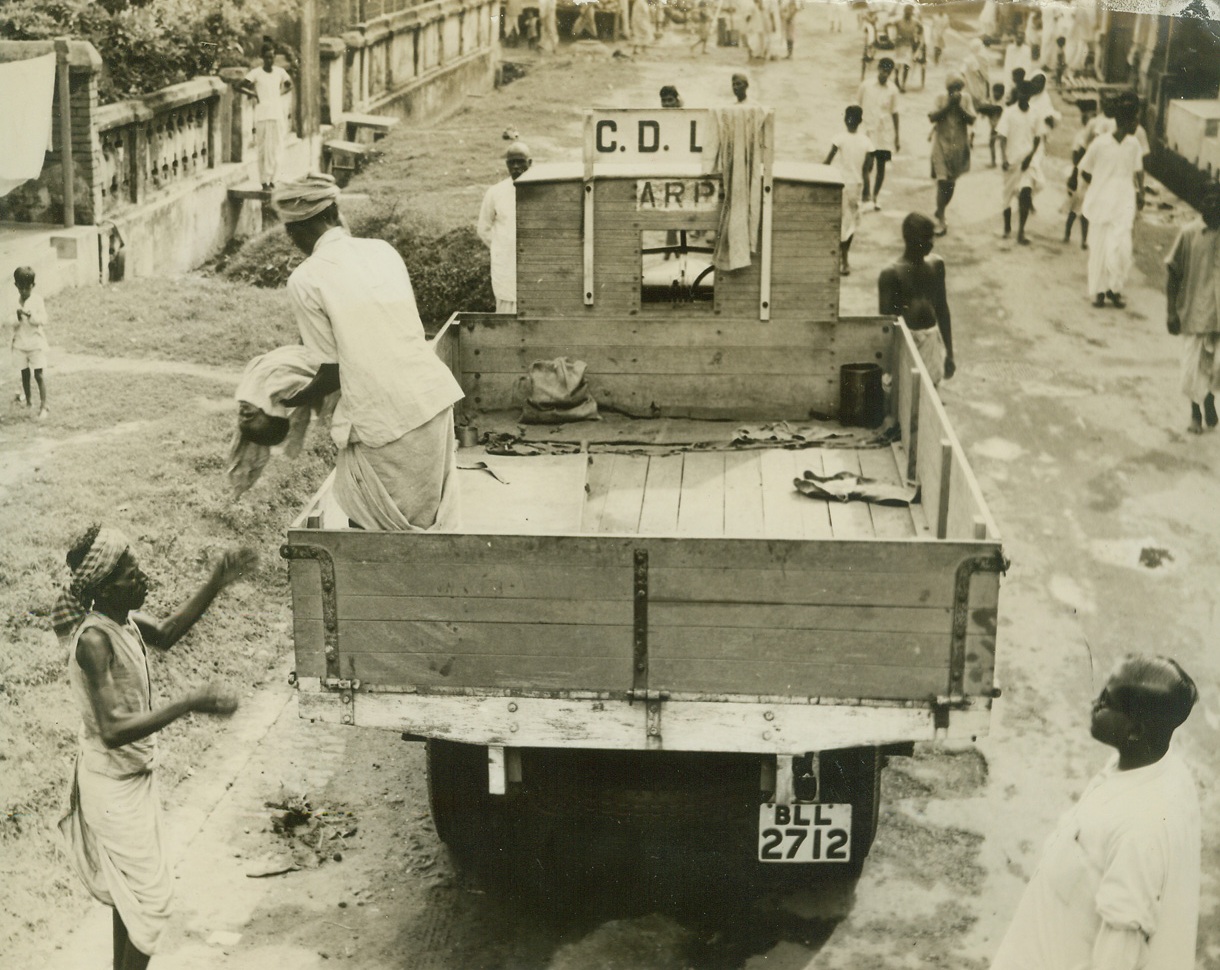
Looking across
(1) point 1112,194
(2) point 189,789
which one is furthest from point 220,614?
(1) point 1112,194

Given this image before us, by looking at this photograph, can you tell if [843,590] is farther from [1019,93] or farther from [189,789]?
[1019,93]

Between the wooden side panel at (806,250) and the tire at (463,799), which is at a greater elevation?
the wooden side panel at (806,250)

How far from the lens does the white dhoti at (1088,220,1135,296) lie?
9.84 m

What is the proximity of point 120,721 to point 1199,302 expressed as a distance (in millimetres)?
5758

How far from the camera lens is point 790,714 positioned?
416cm

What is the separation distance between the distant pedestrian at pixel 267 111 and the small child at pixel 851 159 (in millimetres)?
4341

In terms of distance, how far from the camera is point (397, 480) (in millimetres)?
4789

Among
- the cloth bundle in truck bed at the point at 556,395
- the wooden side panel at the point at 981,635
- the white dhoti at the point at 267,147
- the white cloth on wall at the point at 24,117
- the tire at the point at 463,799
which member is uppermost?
the white cloth on wall at the point at 24,117

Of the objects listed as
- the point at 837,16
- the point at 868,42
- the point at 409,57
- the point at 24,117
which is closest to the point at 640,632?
the point at 24,117

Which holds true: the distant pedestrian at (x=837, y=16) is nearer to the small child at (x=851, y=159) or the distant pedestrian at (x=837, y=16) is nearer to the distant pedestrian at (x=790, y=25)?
the small child at (x=851, y=159)

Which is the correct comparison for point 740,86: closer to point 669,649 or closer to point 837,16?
point 837,16

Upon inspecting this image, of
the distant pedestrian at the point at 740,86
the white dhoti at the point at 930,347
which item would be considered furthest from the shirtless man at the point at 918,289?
the distant pedestrian at the point at 740,86

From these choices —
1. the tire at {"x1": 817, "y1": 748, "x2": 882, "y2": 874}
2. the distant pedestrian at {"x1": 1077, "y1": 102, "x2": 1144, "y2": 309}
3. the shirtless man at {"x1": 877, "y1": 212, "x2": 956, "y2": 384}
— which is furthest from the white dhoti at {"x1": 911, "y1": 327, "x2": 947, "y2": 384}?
the tire at {"x1": 817, "y1": 748, "x2": 882, "y2": 874}

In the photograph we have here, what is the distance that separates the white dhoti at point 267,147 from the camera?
11.8 m
